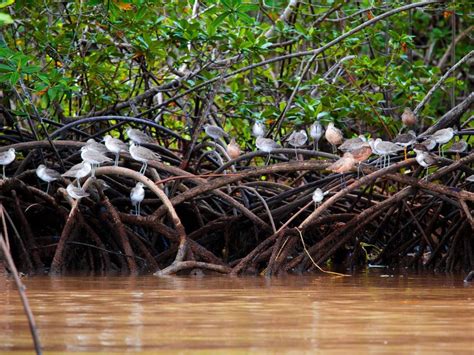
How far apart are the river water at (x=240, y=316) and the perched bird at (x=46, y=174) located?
1.04 metres

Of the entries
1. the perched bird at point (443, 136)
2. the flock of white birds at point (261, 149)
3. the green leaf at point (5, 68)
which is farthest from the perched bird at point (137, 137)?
the perched bird at point (443, 136)

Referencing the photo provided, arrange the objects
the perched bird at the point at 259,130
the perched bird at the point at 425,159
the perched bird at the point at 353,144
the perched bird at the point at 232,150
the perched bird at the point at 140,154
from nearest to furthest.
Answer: the perched bird at the point at 425,159 → the perched bird at the point at 140,154 → the perched bird at the point at 353,144 → the perched bird at the point at 232,150 → the perched bird at the point at 259,130

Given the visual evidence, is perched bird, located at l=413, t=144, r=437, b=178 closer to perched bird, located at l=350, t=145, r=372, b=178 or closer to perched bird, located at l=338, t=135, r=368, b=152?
perched bird, located at l=350, t=145, r=372, b=178

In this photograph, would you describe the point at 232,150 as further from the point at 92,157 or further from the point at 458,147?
the point at 458,147

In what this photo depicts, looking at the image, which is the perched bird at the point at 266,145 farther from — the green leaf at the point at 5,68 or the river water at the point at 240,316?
the green leaf at the point at 5,68

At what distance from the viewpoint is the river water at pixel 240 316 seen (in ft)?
10.2

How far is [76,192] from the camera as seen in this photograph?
20.8 ft

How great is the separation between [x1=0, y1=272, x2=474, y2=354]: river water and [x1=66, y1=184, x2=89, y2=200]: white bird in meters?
0.72

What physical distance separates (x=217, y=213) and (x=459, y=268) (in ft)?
5.82

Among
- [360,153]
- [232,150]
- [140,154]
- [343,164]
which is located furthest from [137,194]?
[360,153]

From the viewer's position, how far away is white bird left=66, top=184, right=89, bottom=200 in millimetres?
6336

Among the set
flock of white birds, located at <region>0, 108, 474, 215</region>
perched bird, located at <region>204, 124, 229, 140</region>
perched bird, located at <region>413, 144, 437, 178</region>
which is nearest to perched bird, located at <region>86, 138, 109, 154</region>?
flock of white birds, located at <region>0, 108, 474, 215</region>

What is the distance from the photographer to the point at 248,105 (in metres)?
8.87

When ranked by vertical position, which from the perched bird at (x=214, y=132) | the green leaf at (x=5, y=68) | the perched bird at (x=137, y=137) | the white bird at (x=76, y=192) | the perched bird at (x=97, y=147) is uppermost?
the green leaf at (x=5, y=68)
